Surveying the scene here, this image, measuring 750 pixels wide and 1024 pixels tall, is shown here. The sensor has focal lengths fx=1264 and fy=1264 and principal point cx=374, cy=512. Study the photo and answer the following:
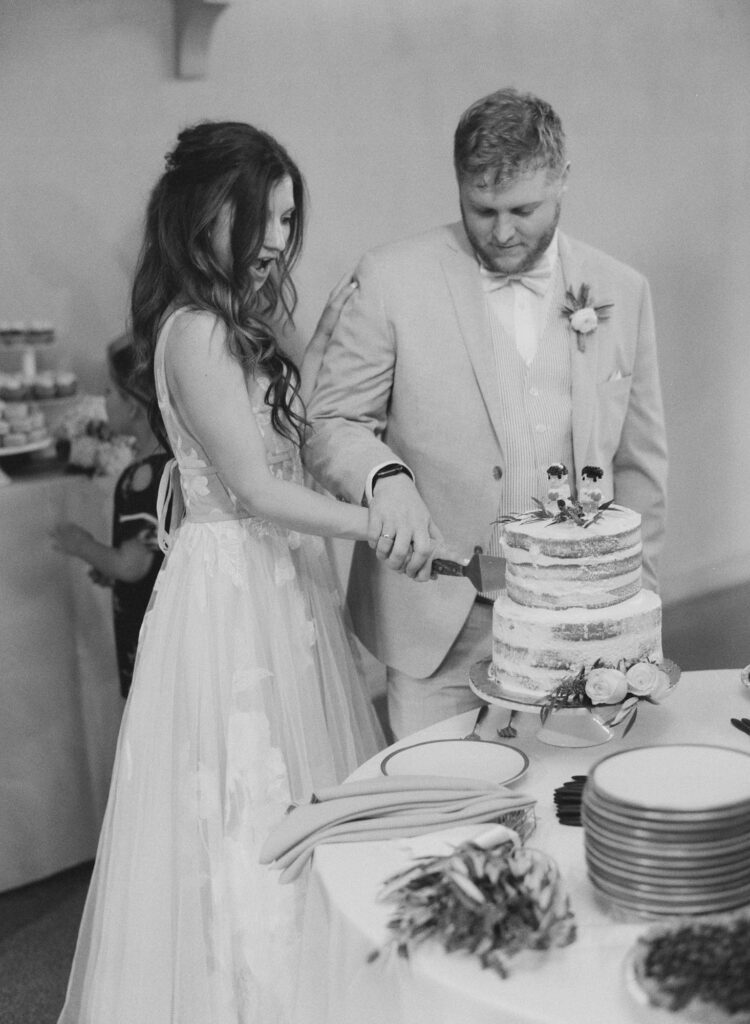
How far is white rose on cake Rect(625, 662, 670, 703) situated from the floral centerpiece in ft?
7.13

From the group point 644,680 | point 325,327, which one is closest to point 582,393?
point 325,327

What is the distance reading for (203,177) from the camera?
252 cm

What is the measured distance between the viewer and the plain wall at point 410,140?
13.9ft

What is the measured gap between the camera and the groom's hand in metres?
2.32

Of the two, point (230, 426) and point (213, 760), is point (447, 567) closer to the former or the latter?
point (230, 426)

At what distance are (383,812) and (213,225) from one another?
1314 mm

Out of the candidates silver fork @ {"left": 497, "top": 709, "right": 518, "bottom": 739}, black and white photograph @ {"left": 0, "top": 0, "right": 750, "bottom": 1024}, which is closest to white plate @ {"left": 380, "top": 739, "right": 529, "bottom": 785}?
black and white photograph @ {"left": 0, "top": 0, "right": 750, "bottom": 1024}

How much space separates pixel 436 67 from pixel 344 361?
288 centimetres

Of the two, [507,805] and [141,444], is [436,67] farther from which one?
[507,805]

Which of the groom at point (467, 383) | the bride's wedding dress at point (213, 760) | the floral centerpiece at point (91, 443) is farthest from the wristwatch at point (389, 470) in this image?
the floral centerpiece at point (91, 443)

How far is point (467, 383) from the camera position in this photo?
2.79 metres

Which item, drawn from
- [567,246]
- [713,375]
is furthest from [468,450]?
[713,375]

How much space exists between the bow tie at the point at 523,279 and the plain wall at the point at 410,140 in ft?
6.31

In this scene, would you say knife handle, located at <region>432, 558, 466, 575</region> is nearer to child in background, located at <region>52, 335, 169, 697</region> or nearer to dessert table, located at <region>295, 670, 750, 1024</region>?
dessert table, located at <region>295, 670, 750, 1024</region>
